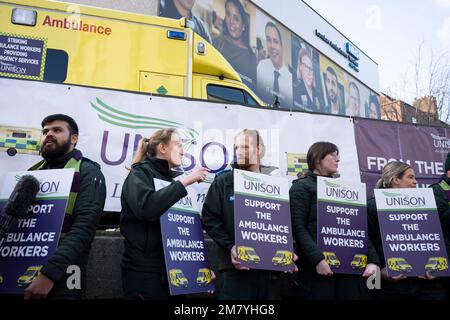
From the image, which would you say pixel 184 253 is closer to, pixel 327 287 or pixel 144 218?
pixel 144 218

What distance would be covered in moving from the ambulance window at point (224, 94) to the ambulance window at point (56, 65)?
1.97 meters

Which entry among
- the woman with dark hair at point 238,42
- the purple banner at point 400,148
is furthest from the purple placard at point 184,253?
the woman with dark hair at point 238,42

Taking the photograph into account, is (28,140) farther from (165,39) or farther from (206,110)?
(165,39)

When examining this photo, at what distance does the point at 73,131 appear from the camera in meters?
3.28

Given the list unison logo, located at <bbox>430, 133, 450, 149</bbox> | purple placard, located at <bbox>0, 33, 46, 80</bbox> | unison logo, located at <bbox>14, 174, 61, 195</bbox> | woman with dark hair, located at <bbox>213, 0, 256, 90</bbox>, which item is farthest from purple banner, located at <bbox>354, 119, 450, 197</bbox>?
woman with dark hair, located at <bbox>213, 0, 256, 90</bbox>

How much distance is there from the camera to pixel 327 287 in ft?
10.9

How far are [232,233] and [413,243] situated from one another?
1.65 metres

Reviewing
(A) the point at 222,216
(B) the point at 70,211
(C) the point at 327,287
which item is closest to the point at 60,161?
(B) the point at 70,211

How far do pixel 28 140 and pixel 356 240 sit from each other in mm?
3278

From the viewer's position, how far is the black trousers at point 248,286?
3016 millimetres

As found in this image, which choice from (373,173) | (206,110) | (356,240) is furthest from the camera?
(373,173)

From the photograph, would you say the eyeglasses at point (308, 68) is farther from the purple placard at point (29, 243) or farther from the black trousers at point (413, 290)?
the purple placard at point (29, 243)
